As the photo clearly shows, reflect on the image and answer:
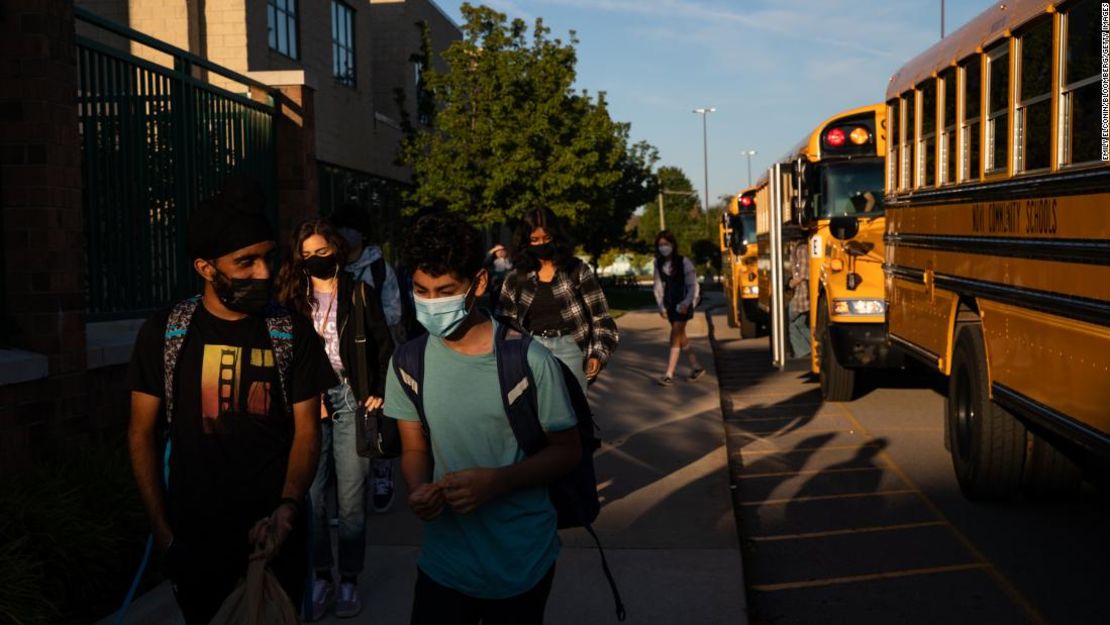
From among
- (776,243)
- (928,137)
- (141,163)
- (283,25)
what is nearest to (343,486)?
(141,163)

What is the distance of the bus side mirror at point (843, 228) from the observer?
1115 centimetres

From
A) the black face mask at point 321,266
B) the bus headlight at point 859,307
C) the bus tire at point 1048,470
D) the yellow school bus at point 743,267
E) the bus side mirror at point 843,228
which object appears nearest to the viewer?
the black face mask at point 321,266

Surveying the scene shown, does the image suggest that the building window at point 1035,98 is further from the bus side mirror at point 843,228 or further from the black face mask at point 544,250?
the bus side mirror at point 843,228

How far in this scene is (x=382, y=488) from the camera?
7578mm

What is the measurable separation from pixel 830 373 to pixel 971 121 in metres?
5.13

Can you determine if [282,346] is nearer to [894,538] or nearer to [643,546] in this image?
[643,546]

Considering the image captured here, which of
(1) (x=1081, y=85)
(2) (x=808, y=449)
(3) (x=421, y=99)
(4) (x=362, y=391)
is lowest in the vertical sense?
(2) (x=808, y=449)

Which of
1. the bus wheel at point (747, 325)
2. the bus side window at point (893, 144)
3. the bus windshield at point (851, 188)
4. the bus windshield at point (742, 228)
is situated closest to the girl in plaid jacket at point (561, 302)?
the bus side window at point (893, 144)

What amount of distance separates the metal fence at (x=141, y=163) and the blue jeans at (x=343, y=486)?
9.16 feet

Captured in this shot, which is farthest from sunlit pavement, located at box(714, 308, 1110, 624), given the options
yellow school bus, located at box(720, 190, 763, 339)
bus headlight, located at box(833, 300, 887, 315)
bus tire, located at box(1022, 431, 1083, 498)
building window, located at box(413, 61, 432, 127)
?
building window, located at box(413, 61, 432, 127)

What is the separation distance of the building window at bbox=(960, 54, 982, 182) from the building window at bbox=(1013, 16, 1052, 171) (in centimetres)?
74

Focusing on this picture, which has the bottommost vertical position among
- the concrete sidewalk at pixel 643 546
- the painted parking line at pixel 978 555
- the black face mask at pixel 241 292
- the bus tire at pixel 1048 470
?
the painted parking line at pixel 978 555

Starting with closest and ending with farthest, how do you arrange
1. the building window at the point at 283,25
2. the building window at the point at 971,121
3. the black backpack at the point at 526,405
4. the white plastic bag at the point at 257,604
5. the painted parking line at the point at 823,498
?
the white plastic bag at the point at 257,604 < the black backpack at the point at 526,405 < the building window at the point at 971,121 < the painted parking line at the point at 823,498 < the building window at the point at 283,25

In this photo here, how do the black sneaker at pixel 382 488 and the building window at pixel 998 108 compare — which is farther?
the black sneaker at pixel 382 488
